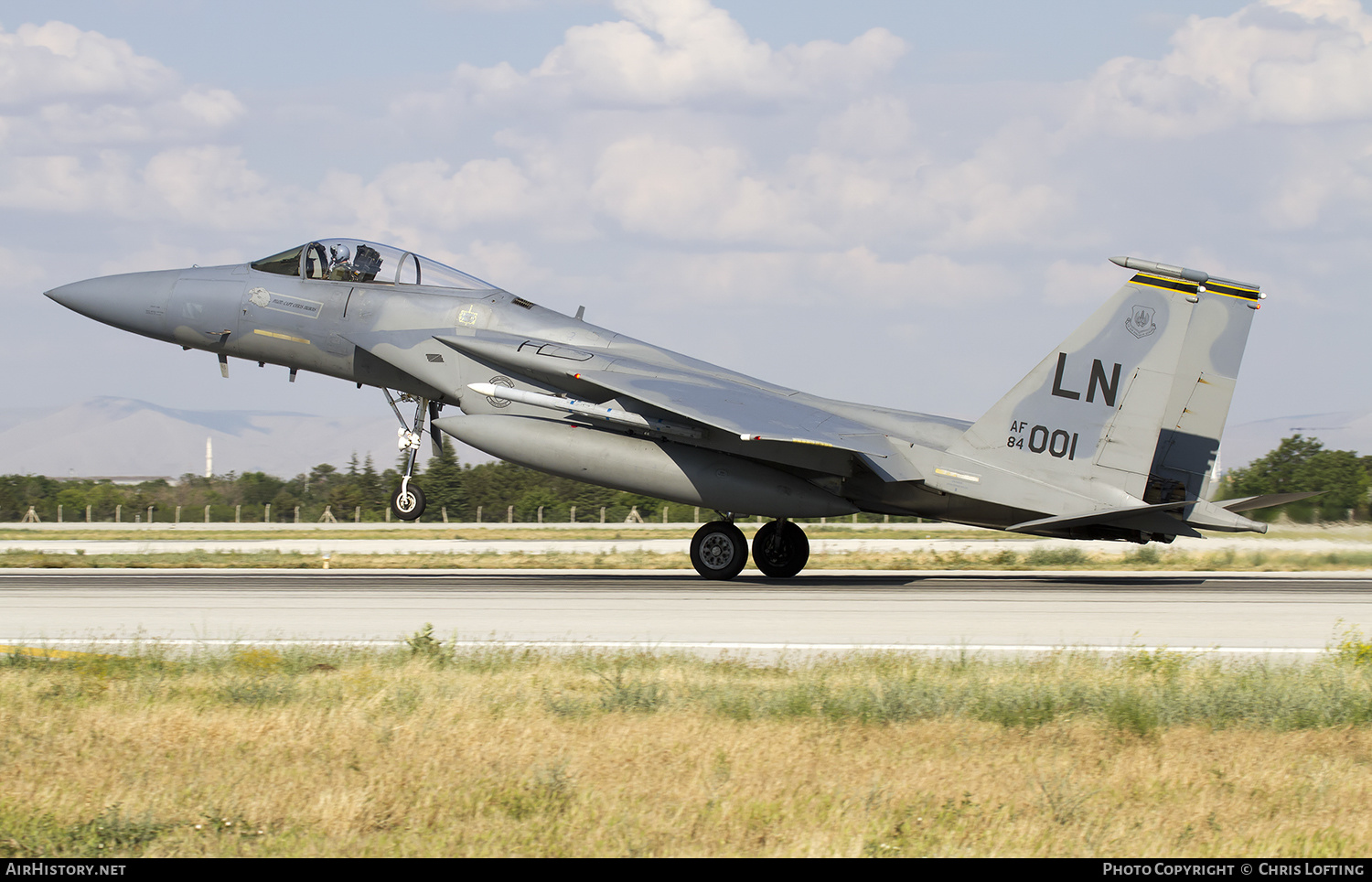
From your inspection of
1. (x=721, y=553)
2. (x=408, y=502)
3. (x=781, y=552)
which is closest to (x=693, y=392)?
(x=721, y=553)

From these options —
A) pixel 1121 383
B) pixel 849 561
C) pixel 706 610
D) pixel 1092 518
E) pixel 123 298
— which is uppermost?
pixel 1121 383

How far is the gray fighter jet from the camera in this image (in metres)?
16.0

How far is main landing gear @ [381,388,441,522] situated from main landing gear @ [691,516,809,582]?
413cm

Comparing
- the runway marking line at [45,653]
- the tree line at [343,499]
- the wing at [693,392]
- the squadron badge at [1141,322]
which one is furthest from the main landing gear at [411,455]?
the tree line at [343,499]

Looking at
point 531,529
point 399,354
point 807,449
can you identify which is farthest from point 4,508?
point 807,449

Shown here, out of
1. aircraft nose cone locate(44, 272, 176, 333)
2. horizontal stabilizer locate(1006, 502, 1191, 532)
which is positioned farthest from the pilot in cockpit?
horizontal stabilizer locate(1006, 502, 1191, 532)

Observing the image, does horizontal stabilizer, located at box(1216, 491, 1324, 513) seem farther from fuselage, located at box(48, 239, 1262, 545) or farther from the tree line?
the tree line

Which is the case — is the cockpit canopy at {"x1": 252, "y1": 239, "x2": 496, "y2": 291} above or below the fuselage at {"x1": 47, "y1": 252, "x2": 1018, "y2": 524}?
above

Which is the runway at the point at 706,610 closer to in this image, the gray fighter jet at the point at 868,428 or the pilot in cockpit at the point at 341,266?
the gray fighter jet at the point at 868,428

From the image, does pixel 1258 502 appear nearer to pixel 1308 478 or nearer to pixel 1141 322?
pixel 1141 322

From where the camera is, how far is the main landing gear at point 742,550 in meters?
17.0

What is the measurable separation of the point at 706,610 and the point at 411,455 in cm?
662

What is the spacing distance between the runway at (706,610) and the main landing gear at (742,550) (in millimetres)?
362

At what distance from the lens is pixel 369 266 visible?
1798cm
